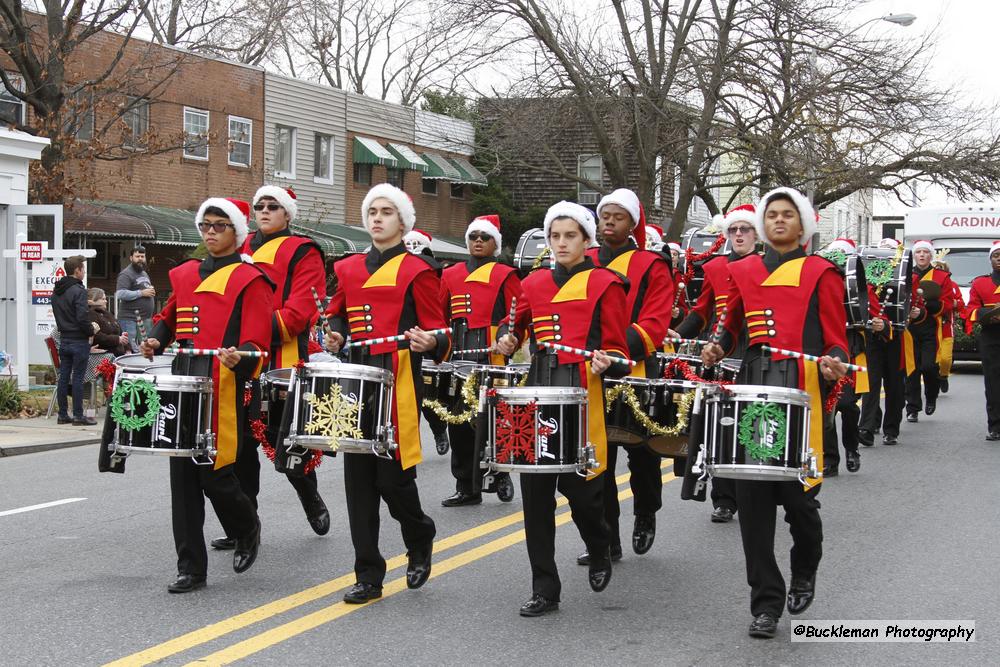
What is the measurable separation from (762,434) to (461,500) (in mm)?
4309

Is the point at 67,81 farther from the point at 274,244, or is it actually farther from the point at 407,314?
the point at 407,314

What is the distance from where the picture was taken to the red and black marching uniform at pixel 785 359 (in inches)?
229

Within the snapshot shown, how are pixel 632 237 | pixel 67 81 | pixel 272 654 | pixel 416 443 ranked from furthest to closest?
pixel 67 81
pixel 632 237
pixel 416 443
pixel 272 654

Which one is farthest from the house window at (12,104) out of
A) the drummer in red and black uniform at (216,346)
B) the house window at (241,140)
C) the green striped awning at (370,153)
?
the drummer in red and black uniform at (216,346)

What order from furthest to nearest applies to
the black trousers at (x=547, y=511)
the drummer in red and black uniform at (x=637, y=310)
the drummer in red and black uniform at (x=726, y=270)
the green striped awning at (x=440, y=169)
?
the green striped awning at (x=440, y=169), the drummer in red and black uniform at (x=726, y=270), the drummer in red and black uniform at (x=637, y=310), the black trousers at (x=547, y=511)

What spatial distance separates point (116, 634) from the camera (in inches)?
232

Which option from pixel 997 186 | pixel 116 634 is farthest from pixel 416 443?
pixel 997 186

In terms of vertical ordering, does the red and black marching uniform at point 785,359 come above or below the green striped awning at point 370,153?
below

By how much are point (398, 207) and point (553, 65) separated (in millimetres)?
24431

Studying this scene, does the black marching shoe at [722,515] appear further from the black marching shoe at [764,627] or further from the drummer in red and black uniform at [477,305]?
the black marching shoe at [764,627]

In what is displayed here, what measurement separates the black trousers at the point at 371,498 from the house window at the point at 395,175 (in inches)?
1272

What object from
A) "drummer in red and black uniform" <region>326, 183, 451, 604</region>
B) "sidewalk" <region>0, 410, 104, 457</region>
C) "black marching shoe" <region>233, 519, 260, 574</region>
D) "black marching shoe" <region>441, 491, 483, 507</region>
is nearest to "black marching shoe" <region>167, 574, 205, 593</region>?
"black marching shoe" <region>233, 519, 260, 574</region>

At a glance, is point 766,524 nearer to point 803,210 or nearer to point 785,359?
point 785,359

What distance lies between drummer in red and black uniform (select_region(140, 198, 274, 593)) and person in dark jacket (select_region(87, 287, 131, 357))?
345 inches
